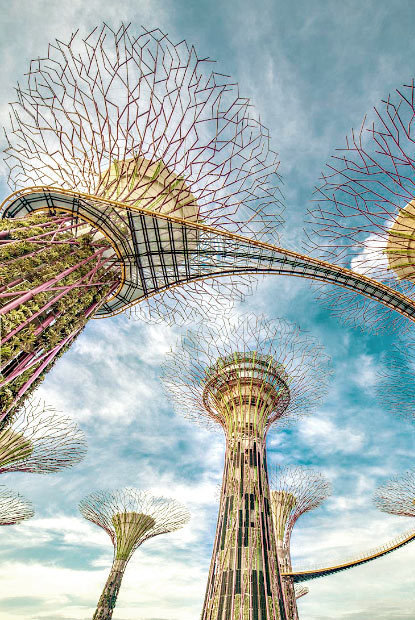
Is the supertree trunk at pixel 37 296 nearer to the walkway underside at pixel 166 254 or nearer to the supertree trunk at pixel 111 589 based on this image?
the walkway underside at pixel 166 254

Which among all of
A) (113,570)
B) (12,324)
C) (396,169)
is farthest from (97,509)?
(396,169)

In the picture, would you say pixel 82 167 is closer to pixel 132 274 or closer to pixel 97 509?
pixel 132 274

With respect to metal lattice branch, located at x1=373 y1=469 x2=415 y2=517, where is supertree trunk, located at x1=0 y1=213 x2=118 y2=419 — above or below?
below

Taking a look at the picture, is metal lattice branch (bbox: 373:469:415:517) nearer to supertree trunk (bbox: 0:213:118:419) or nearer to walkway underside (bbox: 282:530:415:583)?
walkway underside (bbox: 282:530:415:583)

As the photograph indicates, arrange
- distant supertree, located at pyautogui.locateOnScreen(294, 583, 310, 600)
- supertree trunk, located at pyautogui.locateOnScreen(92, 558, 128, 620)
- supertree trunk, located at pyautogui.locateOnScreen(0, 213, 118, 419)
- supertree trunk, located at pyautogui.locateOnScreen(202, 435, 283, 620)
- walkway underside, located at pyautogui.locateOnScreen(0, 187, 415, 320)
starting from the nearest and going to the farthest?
supertree trunk, located at pyautogui.locateOnScreen(0, 213, 118, 419) < walkway underside, located at pyautogui.locateOnScreen(0, 187, 415, 320) < supertree trunk, located at pyautogui.locateOnScreen(202, 435, 283, 620) < supertree trunk, located at pyautogui.locateOnScreen(92, 558, 128, 620) < distant supertree, located at pyautogui.locateOnScreen(294, 583, 310, 600)

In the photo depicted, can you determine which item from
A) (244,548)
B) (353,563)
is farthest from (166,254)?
(353,563)

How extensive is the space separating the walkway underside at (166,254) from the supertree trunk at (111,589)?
61.9 feet

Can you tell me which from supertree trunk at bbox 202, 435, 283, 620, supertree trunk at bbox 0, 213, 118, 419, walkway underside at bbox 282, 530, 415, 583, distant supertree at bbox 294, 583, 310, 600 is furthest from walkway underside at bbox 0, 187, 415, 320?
distant supertree at bbox 294, 583, 310, 600

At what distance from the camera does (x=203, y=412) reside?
1691cm

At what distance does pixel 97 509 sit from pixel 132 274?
Answer: 2004 centimetres

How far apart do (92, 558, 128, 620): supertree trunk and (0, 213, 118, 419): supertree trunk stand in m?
20.3

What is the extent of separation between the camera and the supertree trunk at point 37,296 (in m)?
4.70

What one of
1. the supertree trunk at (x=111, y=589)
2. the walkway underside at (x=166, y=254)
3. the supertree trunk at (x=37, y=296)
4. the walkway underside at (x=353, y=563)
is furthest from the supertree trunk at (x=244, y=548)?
the walkway underside at (x=353, y=563)

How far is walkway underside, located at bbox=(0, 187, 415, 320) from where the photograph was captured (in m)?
6.34
